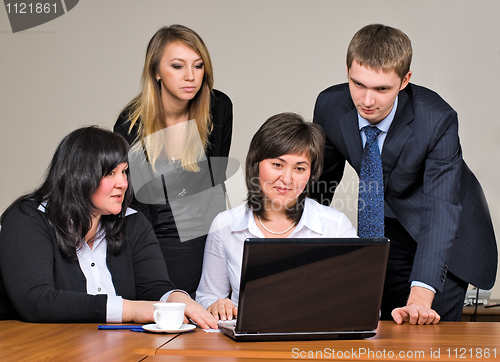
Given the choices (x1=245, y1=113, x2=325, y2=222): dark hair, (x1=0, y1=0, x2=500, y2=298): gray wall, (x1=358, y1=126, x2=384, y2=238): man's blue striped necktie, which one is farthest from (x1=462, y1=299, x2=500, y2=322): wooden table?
(x1=245, y1=113, x2=325, y2=222): dark hair

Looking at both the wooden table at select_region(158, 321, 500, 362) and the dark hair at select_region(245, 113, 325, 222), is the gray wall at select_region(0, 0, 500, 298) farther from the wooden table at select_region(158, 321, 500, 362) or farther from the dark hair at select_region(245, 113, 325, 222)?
the wooden table at select_region(158, 321, 500, 362)

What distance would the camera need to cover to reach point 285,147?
1959 mm

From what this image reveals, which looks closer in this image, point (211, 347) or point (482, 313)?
point (211, 347)

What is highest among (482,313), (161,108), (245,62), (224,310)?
(245,62)

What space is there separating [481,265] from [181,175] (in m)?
1.17

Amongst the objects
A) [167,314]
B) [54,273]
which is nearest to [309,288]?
[167,314]

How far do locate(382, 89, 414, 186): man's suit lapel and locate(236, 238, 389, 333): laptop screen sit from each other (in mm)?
894

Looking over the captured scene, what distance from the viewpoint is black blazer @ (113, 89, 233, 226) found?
86.4 inches

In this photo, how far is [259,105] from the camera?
10.4 feet

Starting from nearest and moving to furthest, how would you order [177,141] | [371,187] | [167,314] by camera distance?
[167,314] < [371,187] < [177,141]

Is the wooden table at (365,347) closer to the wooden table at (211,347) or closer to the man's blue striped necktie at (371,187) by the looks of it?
the wooden table at (211,347)

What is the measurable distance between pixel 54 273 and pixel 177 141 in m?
0.82

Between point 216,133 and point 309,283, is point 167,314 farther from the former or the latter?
point 216,133

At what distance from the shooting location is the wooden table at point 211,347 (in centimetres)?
102
